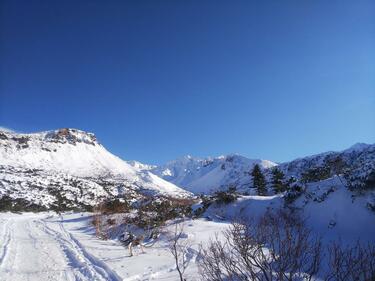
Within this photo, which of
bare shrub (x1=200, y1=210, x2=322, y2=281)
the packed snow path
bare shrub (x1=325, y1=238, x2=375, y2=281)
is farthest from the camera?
the packed snow path

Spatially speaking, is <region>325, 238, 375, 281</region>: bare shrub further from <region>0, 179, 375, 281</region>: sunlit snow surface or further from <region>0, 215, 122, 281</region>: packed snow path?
<region>0, 215, 122, 281</region>: packed snow path

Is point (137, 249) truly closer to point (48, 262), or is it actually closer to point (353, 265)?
point (48, 262)

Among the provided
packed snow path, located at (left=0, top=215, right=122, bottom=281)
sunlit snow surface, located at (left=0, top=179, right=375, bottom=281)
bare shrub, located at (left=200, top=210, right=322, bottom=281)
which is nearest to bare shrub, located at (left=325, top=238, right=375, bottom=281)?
bare shrub, located at (left=200, top=210, right=322, bottom=281)

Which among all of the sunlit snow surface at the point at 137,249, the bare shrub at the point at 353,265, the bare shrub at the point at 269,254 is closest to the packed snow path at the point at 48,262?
the sunlit snow surface at the point at 137,249

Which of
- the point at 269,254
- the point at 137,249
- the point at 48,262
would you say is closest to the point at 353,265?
the point at 269,254

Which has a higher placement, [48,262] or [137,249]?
[48,262]

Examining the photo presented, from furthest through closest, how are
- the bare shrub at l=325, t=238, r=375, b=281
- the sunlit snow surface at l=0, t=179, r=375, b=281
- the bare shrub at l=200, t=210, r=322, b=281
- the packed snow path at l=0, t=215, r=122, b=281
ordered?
1. the sunlit snow surface at l=0, t=179, r=375, b=281
2. the packed snow path at l=0, t=215, r=122, b=281
3. the bare shrub at l=200, t=210, r=322, b=281
4. the bare shrub at l=325, t=238, r=375, b=281

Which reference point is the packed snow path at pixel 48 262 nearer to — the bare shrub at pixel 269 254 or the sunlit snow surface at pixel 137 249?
the sunlit snow surface at pixel 137 249

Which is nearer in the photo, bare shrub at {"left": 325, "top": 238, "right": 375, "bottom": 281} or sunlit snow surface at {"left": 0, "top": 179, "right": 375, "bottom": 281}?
bare shrub at {"left": 325, "top": 238, "right": 375, "bottom": 281}

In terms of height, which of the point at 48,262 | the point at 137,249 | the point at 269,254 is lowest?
the point at 137,249

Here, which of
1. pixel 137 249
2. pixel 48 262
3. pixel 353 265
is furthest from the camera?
pixel 137 249

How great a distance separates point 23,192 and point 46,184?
65.5 ft

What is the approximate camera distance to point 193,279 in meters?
10.4

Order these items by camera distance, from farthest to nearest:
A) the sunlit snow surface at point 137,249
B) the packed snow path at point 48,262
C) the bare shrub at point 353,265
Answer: the sunlit snow surface at point 137,249 → the packed snow path at point 48,262 → the bare shrub at point 353,265
